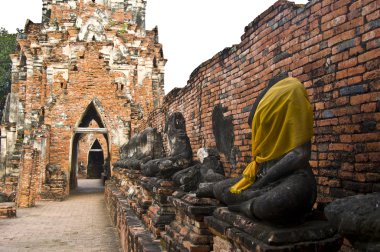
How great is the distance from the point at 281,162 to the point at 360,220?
2.26 ft

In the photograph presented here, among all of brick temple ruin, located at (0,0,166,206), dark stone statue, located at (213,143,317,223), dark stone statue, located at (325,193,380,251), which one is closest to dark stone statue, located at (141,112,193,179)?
dark stone statue, located at (213,143,317,223)

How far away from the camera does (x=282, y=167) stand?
250cm

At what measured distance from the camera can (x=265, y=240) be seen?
214 cm

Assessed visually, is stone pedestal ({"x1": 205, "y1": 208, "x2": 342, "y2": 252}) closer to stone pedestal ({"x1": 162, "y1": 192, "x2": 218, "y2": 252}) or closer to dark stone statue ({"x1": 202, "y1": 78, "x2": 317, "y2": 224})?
dark stone statue ({"x1": 202, "y1": 78, "x2": 317, "y2": 224})

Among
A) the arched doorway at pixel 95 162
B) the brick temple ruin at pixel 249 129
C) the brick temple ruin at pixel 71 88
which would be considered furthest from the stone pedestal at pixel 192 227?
the arched doorway at pixel 95 162

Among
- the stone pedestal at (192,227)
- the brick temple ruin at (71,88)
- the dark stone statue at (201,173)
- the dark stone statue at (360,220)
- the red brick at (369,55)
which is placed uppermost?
the brick temple ruin at (71,88)

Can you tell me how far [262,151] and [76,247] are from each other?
5770 millimetres

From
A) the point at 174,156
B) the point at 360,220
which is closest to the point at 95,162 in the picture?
the point at 174,156

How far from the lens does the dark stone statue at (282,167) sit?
2238 millimetres

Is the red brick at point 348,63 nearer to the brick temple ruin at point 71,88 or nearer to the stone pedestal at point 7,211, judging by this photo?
the stone pedestal at point 7,211

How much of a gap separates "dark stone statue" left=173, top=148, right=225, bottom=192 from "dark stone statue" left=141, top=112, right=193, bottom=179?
28 cm

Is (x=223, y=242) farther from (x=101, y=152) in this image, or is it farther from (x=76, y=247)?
(x=101, y=152)

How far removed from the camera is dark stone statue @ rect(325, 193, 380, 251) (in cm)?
186

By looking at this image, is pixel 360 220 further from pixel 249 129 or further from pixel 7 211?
pixel 7 211
